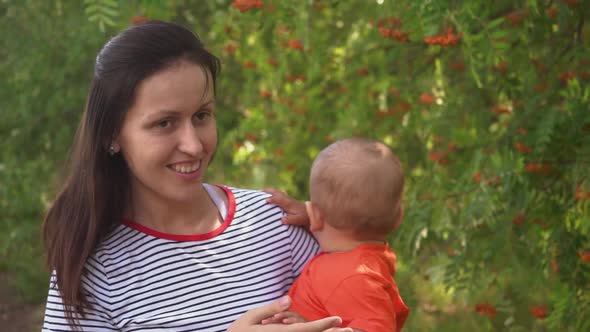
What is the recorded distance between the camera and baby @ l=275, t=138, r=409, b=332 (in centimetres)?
201

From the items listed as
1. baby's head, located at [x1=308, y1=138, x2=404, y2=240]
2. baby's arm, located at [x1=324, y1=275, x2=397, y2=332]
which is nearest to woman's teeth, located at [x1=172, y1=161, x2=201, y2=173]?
baby's head, located at [x1=308, y1=138, x2=404, y2=240]

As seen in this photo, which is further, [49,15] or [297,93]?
[49,15]

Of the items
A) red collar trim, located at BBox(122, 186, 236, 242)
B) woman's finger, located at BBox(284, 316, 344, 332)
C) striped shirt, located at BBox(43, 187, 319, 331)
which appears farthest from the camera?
red collar trim, located at BBox(122, 186, 236, 242)

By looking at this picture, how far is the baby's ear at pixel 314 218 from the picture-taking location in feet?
7.13

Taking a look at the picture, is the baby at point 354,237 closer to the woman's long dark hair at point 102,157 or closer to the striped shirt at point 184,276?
the striped shirt at point 184,276

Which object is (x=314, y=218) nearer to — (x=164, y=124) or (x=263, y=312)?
(x=263, y=312)

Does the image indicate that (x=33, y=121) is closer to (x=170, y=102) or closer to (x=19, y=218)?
(x=19, y=218)

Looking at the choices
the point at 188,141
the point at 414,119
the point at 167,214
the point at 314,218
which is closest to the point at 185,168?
the point at 188,141

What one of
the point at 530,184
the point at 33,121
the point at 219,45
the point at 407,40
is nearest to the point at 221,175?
the point at 219,45

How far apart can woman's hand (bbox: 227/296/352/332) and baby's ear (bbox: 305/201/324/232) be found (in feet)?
0.79

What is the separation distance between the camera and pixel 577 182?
287 centimetres

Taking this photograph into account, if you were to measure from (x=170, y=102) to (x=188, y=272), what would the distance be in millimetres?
439

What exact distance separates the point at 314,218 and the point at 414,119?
1.95 metres

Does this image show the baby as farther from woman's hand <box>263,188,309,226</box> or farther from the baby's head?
woman's hand <box>263,188,309,226</box>
